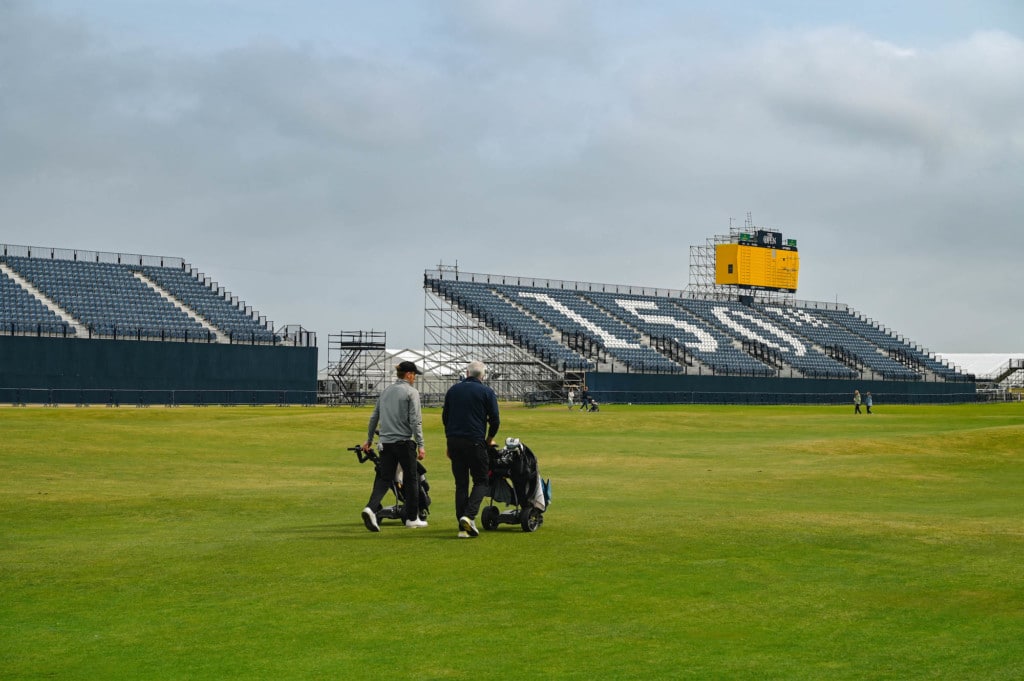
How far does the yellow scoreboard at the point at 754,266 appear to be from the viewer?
123 meters

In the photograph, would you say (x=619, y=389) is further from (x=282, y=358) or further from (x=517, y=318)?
(x=282, y=358)

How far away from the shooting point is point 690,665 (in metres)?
9.05

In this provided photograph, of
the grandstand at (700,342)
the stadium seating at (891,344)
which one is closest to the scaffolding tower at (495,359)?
the grandstand at (700,342)

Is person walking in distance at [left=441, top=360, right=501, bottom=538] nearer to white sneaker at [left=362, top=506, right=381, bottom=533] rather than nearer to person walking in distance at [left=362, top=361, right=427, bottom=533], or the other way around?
person walking in distance at [left=362, top=361, right=427, bottom=533]

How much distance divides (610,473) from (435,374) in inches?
2591

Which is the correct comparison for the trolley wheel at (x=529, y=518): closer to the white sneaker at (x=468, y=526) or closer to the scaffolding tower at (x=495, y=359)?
the white sneaker at (x=468, y=526)

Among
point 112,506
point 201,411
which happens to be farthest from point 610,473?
point 201,411

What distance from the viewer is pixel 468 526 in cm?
1570

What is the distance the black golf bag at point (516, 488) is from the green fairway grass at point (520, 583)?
258mm

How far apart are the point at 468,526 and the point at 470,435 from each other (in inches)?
46.2

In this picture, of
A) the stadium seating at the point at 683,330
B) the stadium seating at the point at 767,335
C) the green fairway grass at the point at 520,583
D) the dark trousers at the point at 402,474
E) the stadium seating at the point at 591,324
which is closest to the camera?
the green fairway grass at the point at 520,583

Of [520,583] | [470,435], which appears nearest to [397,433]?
[470,435]

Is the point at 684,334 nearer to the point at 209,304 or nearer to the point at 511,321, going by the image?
the point at 511,321

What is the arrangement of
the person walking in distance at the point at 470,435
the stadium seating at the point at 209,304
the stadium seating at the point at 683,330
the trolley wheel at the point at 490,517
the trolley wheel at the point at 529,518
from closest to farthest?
1. the person walking in distance at the point at 470,435
2. the trolley wheel at the point at 529,518
3. the trolley wheel at the point at 490,517
4. the stadium seating at the point at 209,304
5. the stadium seating at the point at 683,330
